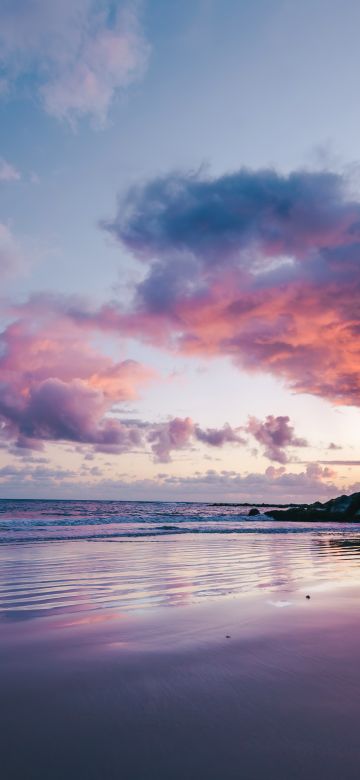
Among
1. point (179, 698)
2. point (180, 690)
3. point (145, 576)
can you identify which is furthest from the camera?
point (145, 576)

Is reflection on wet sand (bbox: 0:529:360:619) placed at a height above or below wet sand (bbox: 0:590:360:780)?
below

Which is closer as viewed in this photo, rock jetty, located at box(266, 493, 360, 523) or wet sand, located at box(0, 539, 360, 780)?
wet sand, located at box(0, 539, 360, 780)

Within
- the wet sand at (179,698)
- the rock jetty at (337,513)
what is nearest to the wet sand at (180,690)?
the wet sand at (179,698)

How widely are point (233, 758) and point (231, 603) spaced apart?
4412 millimetres

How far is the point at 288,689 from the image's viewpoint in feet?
11.6

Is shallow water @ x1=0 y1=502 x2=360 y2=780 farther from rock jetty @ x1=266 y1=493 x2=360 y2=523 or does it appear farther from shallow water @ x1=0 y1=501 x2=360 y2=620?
rock jetty @ x1=266 y1=493 x2=360 y2=523

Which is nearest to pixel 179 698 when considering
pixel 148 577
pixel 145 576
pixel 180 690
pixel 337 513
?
pixel 180 690

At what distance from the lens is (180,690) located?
3529mm

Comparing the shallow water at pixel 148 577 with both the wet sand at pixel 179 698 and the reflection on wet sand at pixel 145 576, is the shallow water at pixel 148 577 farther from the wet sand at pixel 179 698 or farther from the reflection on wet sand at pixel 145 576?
the wet sand at pixel 179 698

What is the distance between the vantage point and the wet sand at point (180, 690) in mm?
2510

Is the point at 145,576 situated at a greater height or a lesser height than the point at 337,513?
greater

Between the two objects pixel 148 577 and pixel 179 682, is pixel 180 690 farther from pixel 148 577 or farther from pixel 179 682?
pixel 148 577

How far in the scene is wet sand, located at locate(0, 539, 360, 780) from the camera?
251 centimetres

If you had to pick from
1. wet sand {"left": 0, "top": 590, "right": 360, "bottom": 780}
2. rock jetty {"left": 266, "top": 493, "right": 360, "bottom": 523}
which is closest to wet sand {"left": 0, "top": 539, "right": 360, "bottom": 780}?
wet sand {"left": 0, "top": 590, "right": 360, "bottom": 780}
